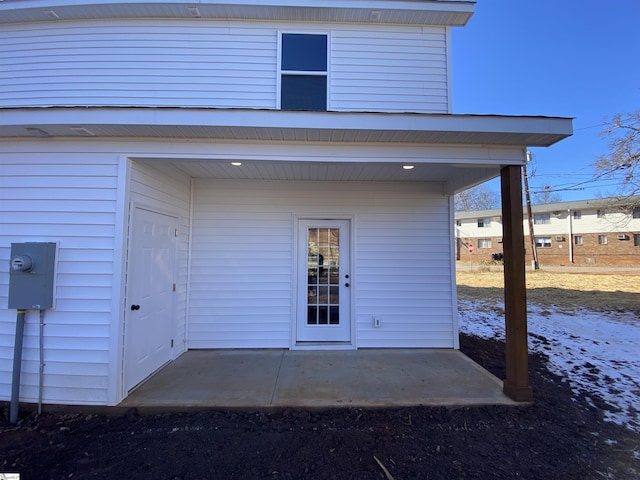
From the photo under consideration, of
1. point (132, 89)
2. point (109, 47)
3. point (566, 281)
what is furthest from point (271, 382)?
point (566, 281)

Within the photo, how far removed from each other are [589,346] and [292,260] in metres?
5.03

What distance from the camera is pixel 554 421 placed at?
8.95 ft

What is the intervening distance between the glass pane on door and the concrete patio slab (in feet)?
1.86

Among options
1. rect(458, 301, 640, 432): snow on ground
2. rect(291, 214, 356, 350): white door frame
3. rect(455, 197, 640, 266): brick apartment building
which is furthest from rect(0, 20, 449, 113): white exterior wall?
rect(455, 197, 640, 266): brick apartment building

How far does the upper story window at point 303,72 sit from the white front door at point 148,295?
2532 mm

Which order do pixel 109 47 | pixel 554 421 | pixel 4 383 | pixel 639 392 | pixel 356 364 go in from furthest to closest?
pixel 109 47 < pixel 356 364 < pixel 639 392 < pixel 4 383 < pixel 554 421

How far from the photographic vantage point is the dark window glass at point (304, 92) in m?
4.38

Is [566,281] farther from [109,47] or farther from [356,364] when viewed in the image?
[109,47]

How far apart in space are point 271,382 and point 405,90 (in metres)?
4.48

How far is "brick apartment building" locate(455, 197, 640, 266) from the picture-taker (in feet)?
63.8

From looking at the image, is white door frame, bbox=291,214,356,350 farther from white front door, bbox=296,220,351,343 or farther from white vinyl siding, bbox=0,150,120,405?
white vinyl siding, bbox=0,150,120,405

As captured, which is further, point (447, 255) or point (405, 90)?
point (447, 255)

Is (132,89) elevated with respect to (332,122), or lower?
elevated

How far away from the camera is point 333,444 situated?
2418 mm
